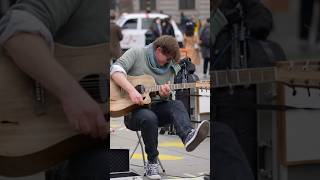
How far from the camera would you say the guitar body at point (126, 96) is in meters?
2.83

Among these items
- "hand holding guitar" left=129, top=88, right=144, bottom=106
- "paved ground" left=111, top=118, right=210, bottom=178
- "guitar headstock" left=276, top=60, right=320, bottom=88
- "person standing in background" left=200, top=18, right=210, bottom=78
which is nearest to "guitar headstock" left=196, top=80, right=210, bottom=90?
"person standing in background" left=200, top=18, right=210, bottom=78

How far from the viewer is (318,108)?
7.20 feet

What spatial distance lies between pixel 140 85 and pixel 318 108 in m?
1.05

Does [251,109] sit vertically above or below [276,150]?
above

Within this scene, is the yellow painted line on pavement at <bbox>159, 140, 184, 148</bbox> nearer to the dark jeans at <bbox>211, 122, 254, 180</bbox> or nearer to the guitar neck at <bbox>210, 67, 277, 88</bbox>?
the dark jeans at <bbox>211, 122, 254, 180</bbox>

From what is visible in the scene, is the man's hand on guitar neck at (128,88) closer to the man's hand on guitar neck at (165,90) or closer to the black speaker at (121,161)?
the man's hand on guitar neck at (165,90)

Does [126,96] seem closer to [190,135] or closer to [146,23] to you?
[190,135]

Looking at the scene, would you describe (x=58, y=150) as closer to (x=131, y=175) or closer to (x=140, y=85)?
(x=131, y=175)

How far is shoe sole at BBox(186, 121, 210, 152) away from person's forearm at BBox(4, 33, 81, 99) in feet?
2.51

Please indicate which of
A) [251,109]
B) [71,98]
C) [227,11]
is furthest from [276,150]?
[71,98]

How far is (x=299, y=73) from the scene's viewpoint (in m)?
2.20

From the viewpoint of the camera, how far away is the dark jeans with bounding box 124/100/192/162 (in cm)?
266

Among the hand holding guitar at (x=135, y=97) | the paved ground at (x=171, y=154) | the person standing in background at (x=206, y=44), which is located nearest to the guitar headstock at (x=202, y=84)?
the person standing in background at (x=206, y=44)

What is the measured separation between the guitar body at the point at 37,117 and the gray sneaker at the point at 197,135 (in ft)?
2.07
